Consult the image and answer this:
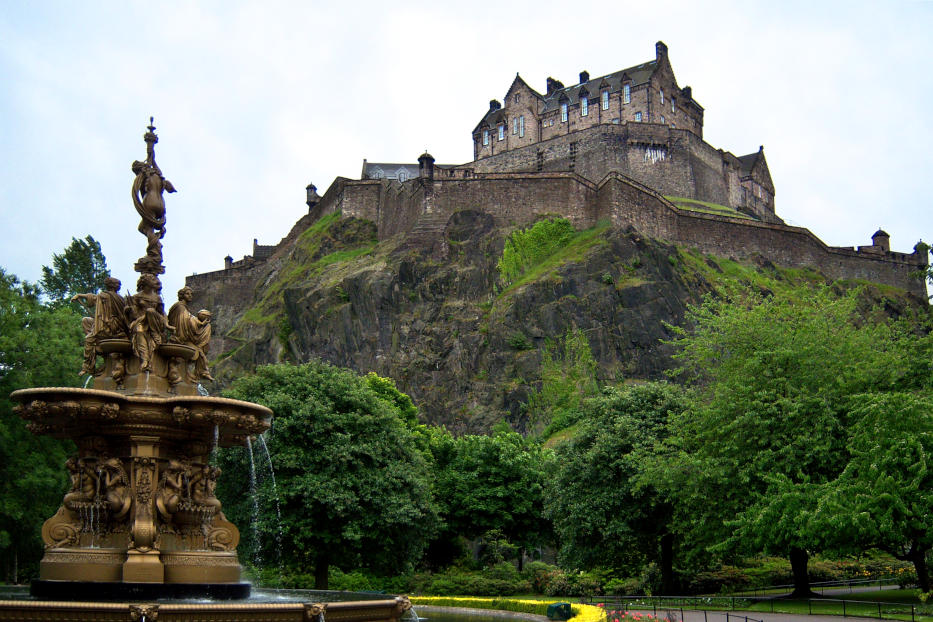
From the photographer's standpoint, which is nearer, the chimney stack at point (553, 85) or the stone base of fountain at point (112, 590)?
the stone base of fountain at point (112, 590)

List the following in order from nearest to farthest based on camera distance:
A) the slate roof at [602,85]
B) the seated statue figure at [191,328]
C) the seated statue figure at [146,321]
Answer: the seated statue figure at [146,321] < the seated statue figure at [191,328] < the slate roof at [602,85]

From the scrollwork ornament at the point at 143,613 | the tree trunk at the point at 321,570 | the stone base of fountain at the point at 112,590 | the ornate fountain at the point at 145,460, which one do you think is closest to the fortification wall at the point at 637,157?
the tree trunk at the point at 321,570

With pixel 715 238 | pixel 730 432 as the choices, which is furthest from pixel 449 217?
pixel 730 432

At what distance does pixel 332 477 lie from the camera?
108 feet

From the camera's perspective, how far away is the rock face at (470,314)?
224ft

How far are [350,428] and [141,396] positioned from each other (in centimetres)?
2088

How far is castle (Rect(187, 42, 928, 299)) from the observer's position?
79.0 metres

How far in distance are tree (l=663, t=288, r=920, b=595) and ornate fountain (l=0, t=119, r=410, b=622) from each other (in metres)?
16.3

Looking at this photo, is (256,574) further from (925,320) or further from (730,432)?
(925,320)

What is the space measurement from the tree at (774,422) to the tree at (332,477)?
1046cm

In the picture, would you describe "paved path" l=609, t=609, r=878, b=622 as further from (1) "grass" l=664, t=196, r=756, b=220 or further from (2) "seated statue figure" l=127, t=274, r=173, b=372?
(1) "grass" l=664, t=196, r=756, b=220

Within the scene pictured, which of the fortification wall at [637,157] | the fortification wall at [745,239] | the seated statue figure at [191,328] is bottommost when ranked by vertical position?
the seated statue figure at [191,328]

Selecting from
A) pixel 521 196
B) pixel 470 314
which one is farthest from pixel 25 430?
pixel 521 196

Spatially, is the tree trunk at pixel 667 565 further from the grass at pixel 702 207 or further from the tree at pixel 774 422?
the grass at pixel 702 207
